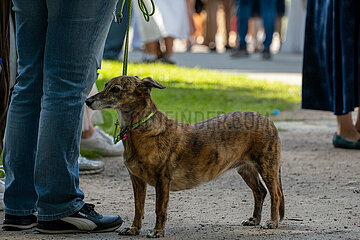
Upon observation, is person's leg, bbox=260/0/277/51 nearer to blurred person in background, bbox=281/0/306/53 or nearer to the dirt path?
blurred person in background, bbox=281/0/306/53

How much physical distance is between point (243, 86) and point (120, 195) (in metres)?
5.82

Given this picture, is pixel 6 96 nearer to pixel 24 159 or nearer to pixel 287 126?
pixel 24 159

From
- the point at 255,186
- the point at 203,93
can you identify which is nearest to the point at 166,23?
the point at 203,93

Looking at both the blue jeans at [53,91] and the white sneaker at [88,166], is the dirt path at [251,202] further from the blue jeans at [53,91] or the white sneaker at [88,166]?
the blue jeans at [53,91]

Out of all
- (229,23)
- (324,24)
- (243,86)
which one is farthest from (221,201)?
(229,23)

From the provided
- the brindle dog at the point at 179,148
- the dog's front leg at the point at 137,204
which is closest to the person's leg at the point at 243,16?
the brindle dog at the point at 179,148

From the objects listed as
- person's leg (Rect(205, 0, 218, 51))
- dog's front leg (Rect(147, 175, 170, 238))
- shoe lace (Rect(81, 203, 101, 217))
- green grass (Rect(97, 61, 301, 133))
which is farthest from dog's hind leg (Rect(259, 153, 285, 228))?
person's leg (Rect(205, 0, 218, 51))

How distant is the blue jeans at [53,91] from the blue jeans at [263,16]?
11539 mm

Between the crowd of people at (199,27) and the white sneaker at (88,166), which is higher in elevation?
the crowd of people at (199,27)

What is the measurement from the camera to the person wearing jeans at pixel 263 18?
14664 millimetres

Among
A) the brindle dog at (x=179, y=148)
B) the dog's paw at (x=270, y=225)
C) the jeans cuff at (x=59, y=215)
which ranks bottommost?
the dog's paw at (x=270, y=225)

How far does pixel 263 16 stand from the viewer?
14727 mm

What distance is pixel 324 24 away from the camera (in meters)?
5.90

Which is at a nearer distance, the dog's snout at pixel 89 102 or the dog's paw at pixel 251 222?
the dog's snout at pixel 89 102
